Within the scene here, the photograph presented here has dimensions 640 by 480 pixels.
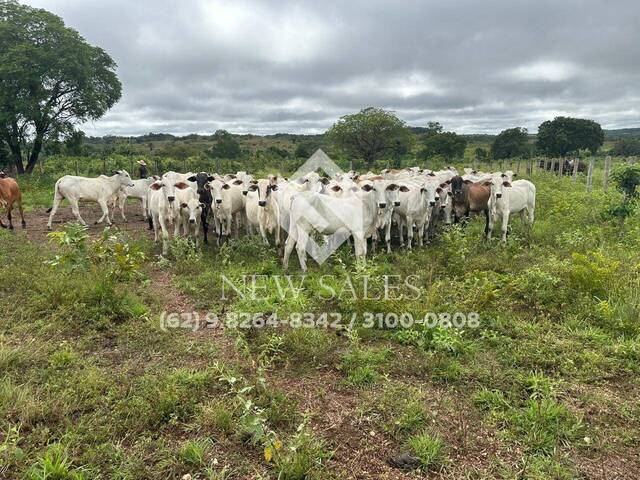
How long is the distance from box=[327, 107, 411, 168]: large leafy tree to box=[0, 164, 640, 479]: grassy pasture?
30233mm

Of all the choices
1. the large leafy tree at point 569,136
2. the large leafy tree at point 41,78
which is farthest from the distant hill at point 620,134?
the large leafy tree at point 41,78

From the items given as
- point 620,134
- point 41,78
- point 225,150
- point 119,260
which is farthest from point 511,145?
point 620,134

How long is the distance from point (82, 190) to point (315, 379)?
10613 millimetres

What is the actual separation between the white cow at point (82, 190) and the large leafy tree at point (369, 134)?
83.0ft

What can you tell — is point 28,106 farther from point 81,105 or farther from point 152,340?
point 152,340

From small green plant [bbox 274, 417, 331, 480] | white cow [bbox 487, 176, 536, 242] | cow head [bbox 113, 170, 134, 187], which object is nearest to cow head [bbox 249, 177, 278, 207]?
white cow [bbox 487, 176, 536, 242]

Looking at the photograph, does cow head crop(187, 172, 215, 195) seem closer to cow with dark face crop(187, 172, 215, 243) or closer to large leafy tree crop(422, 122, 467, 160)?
cow with dark face crop(187, 172, 215, 243)

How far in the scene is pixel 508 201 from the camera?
392 inches

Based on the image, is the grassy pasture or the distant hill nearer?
the grassy pasture

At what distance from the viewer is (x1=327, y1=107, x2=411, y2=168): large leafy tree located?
3612cm

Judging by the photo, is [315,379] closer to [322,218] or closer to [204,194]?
[322,218]

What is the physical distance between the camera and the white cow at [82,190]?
11.9 meters

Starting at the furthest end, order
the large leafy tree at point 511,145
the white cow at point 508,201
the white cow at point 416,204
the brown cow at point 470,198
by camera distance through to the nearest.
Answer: the large leafy tree at point 511,145 < the brown cow at point 470,198 < the white cow at point 508,201 < the white cow at point 416,204

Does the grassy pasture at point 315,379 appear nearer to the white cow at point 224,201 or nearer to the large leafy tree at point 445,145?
the white cow at point 224,201
